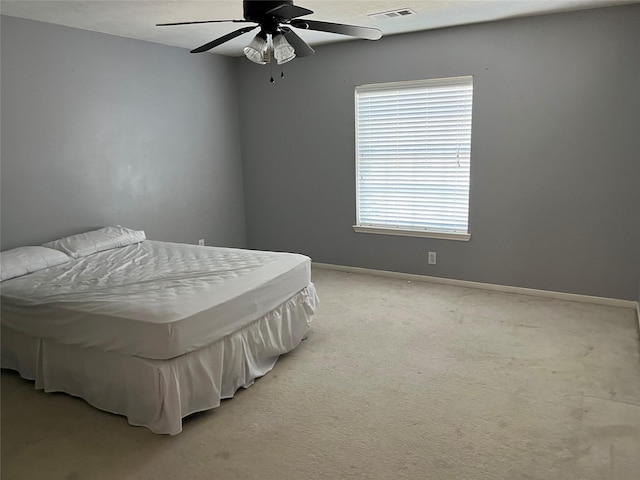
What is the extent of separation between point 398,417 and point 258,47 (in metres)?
2.14

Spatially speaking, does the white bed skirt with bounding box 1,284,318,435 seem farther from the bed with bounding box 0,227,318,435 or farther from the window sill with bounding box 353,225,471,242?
the window sill with bounding box 353,225,471,242

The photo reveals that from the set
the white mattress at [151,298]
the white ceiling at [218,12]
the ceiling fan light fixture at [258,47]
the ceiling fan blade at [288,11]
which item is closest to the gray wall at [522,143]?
the white ceiling at [218,12]

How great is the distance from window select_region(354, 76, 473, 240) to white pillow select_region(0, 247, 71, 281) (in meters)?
2.86

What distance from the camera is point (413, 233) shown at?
4.92 meters

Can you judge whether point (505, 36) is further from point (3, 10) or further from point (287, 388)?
point (3, 10)

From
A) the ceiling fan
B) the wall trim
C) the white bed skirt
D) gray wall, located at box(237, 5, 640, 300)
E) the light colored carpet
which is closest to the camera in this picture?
the light colored carpet

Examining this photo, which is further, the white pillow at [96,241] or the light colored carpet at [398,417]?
the white pillow at [96,241]

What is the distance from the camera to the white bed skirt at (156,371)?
8.34 ft

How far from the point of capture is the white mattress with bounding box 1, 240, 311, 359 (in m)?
2.56

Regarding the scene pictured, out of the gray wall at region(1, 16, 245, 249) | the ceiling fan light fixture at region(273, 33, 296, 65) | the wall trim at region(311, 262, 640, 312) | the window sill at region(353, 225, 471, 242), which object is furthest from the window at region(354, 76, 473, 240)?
the ceiling fan light fixture at region(273, 33, 296, 65)

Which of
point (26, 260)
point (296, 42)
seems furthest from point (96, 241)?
point (296, 42)

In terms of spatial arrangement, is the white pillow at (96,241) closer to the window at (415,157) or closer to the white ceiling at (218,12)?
the white ceiling at (218,12)

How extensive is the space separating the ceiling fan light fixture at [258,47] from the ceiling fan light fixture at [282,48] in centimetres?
6

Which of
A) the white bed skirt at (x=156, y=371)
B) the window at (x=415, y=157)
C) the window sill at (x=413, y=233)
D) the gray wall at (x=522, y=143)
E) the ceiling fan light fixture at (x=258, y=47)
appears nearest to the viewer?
the white bed skirt at (x=156, y=371)
